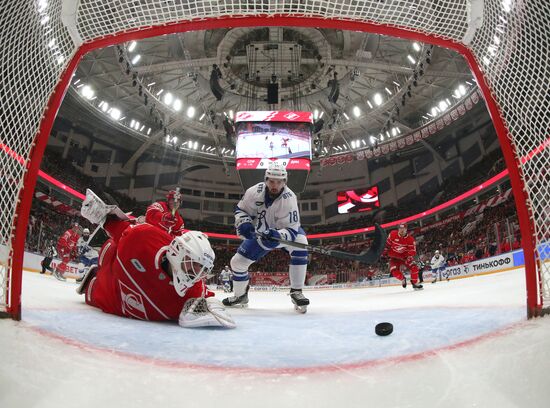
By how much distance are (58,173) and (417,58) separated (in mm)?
17555

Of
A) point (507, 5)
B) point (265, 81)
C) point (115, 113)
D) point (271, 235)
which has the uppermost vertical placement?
point (265, 81)

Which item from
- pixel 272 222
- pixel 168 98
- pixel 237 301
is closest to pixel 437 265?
pixel 237 301

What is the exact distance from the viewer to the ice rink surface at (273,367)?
101 cm

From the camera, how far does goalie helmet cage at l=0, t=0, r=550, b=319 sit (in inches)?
74.2

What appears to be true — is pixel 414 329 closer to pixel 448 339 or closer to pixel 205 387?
pixel 448 339

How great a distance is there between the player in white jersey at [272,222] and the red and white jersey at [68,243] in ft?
23.6

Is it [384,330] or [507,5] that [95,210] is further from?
[507,5]

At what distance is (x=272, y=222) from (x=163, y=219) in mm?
1699

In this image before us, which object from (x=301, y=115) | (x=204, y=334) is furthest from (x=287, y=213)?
(x=301, y=115)

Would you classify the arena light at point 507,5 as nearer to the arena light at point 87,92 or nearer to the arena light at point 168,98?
the arena light at point 168,98

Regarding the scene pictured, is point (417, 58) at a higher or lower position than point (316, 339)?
higher

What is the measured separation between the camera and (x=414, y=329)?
200 cm

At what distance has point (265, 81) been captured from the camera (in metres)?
16.8

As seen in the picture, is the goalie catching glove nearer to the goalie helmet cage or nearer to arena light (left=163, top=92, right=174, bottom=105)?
the goalie helmet cage
